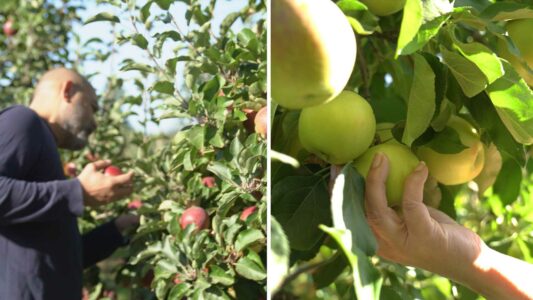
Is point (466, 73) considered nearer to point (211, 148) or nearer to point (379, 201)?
point (379, 201)

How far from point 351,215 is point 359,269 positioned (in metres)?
0.06

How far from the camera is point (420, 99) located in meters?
0.58

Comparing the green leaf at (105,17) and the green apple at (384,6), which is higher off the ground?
the green apple at (384,6)

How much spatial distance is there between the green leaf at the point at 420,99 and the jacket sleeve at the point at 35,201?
30.3 inches

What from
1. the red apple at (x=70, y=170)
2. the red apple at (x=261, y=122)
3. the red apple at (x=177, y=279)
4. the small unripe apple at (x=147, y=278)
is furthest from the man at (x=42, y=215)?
the red apple at (x=261, y=122)

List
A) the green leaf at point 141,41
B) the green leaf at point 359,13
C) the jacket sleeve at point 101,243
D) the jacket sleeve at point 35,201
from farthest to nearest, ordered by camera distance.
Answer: the jacket sleeve at point 101,243
the jacket sleeve at point 35,201
the green leaf at point 141,41
the green leaf at point 359,13

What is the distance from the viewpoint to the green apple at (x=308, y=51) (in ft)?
1.30

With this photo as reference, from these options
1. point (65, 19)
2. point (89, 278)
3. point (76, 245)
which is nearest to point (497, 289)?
point (76, 245)

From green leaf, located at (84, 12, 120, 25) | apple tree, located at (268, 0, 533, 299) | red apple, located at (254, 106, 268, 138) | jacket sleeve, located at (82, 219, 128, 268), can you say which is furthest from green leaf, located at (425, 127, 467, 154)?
jacket sleeve, located at (82, 219, 128, 268)

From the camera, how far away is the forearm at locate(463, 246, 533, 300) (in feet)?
2.39

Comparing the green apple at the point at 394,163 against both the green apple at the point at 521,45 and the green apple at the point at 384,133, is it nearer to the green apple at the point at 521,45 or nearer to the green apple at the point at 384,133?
the green apple at the point at 384,133

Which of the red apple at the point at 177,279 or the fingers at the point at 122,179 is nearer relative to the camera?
the red apple at the point at 177,279

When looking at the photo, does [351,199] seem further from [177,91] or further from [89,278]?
[89,278]

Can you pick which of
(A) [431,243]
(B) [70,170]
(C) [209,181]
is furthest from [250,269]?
(B) [70,170]
